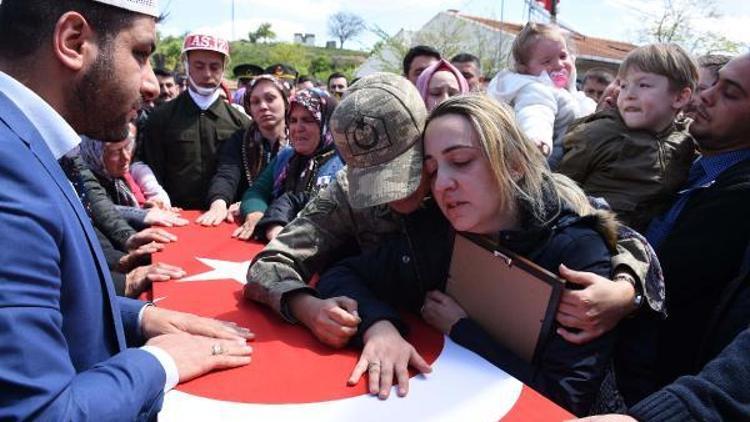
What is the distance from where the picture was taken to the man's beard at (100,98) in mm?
1137

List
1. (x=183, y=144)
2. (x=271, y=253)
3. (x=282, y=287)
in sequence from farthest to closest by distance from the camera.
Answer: (x=183, y=144) < (x=271, y=253) < (x=282, y=287)

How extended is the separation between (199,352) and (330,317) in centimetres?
36

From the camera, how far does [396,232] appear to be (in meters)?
1.89

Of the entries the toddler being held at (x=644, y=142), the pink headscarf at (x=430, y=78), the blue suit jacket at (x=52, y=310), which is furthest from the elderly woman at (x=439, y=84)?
the blue suit jacket at (x=52, y=310)

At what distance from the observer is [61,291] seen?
38.5 inches

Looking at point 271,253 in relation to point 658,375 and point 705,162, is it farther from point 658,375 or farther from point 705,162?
point 705,162

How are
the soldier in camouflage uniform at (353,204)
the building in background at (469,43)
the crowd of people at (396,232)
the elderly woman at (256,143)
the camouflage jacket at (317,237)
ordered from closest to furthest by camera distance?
the crowd of people at (396,232) → the soldier in camouflage uniform at (353,204) → the camouflage jacket at (317,237) → the elderly woman at (256,143) → the building in background at (469,43)

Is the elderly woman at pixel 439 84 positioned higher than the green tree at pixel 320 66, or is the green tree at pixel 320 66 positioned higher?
the green tree at pixel 320 66

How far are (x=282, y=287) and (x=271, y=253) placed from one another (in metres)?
0.21

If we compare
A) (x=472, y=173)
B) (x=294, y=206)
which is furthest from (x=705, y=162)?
(x=294, y=206)

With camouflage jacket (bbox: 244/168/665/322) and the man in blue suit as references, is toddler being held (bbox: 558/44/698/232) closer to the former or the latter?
camouflage jacket (bbox: 244/168/665/322)

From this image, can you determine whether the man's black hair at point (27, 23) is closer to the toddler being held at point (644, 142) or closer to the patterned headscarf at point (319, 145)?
the patterned headscarf at point (319, 145)

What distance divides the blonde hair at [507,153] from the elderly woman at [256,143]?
2.40 m

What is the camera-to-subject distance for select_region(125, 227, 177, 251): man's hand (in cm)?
277
